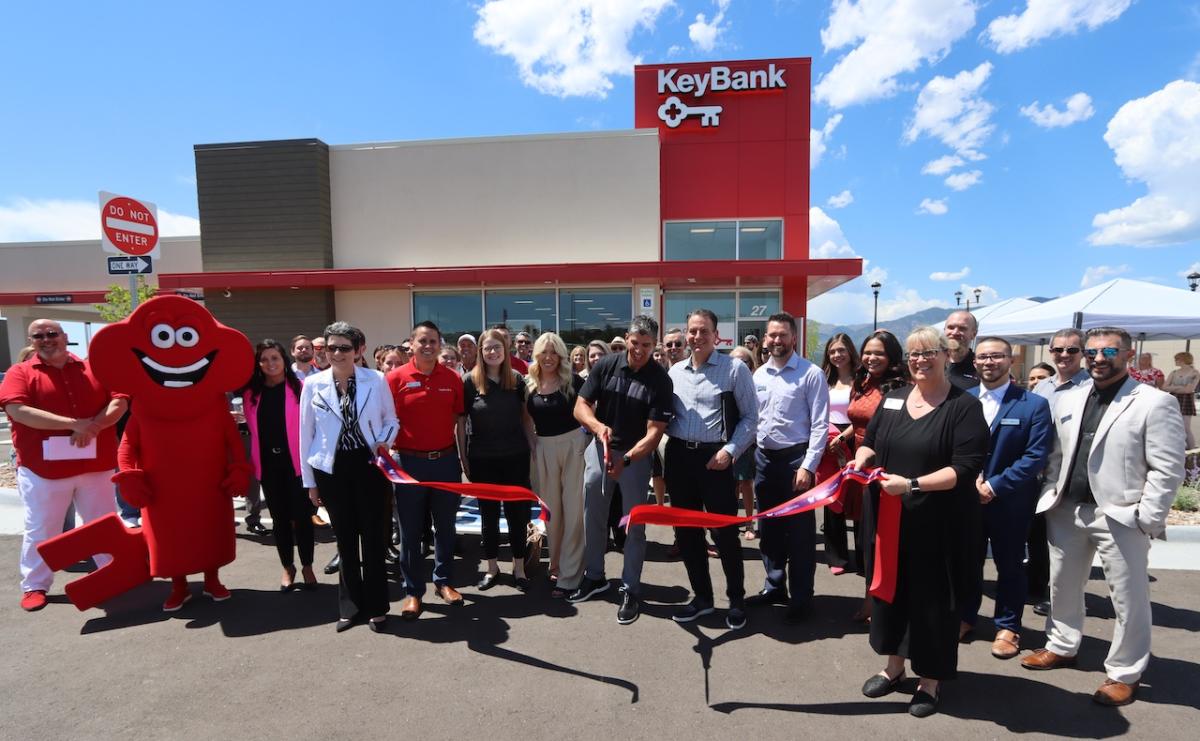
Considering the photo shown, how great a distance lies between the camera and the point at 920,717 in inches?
108

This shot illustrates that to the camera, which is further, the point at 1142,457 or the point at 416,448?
the point at 416,448

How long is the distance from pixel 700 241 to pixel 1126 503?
Answer: 37.7 feet

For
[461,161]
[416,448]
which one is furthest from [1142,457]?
[461,161]

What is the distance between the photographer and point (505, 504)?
172 inches

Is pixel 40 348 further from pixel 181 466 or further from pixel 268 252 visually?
pixel 268 252

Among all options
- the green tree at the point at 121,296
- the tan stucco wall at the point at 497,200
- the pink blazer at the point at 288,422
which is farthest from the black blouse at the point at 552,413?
the green tree at the point at 121,296

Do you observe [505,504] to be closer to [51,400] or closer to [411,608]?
[411,608]

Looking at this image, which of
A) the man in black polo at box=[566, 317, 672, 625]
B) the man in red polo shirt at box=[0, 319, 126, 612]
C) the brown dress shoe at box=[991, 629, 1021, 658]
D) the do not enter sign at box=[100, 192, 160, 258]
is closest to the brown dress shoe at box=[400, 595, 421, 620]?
the man in black polo at box=[566, 317, 672, 625]

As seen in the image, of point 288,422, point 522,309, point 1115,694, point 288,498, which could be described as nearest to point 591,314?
point 522,309

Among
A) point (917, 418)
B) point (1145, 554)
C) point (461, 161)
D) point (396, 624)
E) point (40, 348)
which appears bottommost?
point (396, 624)

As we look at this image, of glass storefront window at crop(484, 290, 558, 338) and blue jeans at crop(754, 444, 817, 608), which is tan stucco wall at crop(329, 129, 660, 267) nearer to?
glass storefront window at crop(484, 290, 558, 338)

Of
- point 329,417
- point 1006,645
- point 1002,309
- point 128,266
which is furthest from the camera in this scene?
point 1002,309

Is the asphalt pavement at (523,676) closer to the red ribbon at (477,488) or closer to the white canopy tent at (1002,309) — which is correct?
the red ribbon at (477,488)

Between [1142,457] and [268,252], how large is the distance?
1545 cm
